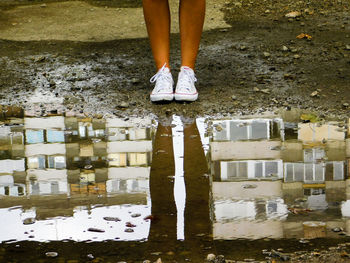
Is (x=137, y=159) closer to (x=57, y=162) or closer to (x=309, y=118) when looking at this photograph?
(x=57, y=162)

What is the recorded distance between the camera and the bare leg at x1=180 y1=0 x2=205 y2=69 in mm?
3812

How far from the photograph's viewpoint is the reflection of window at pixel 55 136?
3.38 meters

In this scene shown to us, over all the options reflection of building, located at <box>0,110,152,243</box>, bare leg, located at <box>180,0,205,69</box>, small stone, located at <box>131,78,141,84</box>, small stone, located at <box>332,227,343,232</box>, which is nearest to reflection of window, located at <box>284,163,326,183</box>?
small stone, located at <box>332,227,343,232</box>

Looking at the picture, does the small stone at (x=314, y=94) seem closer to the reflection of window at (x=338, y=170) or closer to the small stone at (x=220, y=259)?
the reflection of window at (x=338, y=170)

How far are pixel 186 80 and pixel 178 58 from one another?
35.5 inches

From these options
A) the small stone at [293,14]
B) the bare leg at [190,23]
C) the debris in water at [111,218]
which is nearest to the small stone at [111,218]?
the debris in water at [111,218]

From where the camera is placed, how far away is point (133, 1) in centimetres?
638

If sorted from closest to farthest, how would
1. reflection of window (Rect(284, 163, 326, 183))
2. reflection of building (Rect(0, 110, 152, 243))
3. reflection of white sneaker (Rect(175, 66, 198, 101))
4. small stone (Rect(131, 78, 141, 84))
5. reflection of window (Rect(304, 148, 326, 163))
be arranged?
reflection of building (Rect(0, 110, 152, 243))
reflection of window (Rect(284, 163, 326, 183))
reflection of window (Rect(304, 148, 326, 163))
reflection of white sneaker (Rect(175, 66, 198, 101))
small stone (Rect(131, 78, 141, 84))

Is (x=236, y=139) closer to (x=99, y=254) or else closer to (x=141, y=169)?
(x=141, y=169)

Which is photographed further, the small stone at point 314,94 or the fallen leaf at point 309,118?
the small stone at point 314,94

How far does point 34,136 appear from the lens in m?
3.44

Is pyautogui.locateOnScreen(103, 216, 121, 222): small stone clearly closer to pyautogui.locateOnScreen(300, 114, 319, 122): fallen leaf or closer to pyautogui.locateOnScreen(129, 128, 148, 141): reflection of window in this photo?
pyautogui.locateOnScreen(129, 128, 148, 141): reflection of window

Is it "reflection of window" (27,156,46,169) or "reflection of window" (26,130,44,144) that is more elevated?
"reflection of window" (26,130,44,144)

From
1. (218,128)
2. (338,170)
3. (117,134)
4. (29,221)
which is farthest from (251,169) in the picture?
(29,221)
